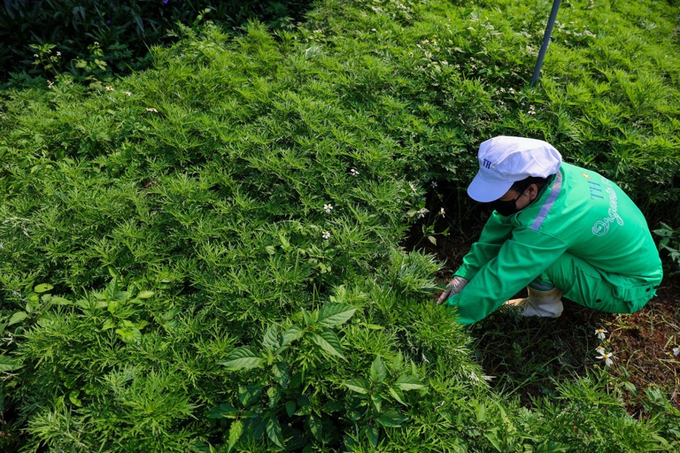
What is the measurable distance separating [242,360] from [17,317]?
1.22 metres

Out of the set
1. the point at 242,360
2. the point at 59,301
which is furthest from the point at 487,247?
the point at 59,301

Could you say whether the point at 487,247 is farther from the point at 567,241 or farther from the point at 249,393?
the point at 249,393

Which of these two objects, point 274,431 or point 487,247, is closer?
point 274,431

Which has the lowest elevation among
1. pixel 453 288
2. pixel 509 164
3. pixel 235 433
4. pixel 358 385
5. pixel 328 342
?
pixel 453 288

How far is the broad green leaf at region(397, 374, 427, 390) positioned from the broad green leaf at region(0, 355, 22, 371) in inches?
67.1

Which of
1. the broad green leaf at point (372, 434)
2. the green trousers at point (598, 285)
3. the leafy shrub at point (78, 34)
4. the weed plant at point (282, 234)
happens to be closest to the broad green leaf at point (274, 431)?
the weed plant at point (282, 234)

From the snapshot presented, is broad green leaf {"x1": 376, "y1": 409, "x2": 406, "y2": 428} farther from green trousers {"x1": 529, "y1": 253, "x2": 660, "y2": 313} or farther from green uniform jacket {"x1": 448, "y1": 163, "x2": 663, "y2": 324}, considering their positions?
green trousers {"x1": 529, "y1": 253, "x2": 660, "y2": 313}

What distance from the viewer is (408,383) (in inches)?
67.3

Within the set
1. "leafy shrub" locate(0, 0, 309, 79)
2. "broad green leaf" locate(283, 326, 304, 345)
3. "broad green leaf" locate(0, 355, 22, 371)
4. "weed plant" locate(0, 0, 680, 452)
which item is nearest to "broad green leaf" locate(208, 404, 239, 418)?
"weed plant" locate(0, 0, 680, 452)

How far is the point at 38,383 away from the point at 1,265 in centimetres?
78

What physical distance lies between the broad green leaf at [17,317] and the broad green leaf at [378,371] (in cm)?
171

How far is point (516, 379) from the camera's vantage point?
8.86 feet

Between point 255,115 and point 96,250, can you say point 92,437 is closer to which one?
point 96,250

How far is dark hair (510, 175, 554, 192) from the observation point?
2.27 meters
